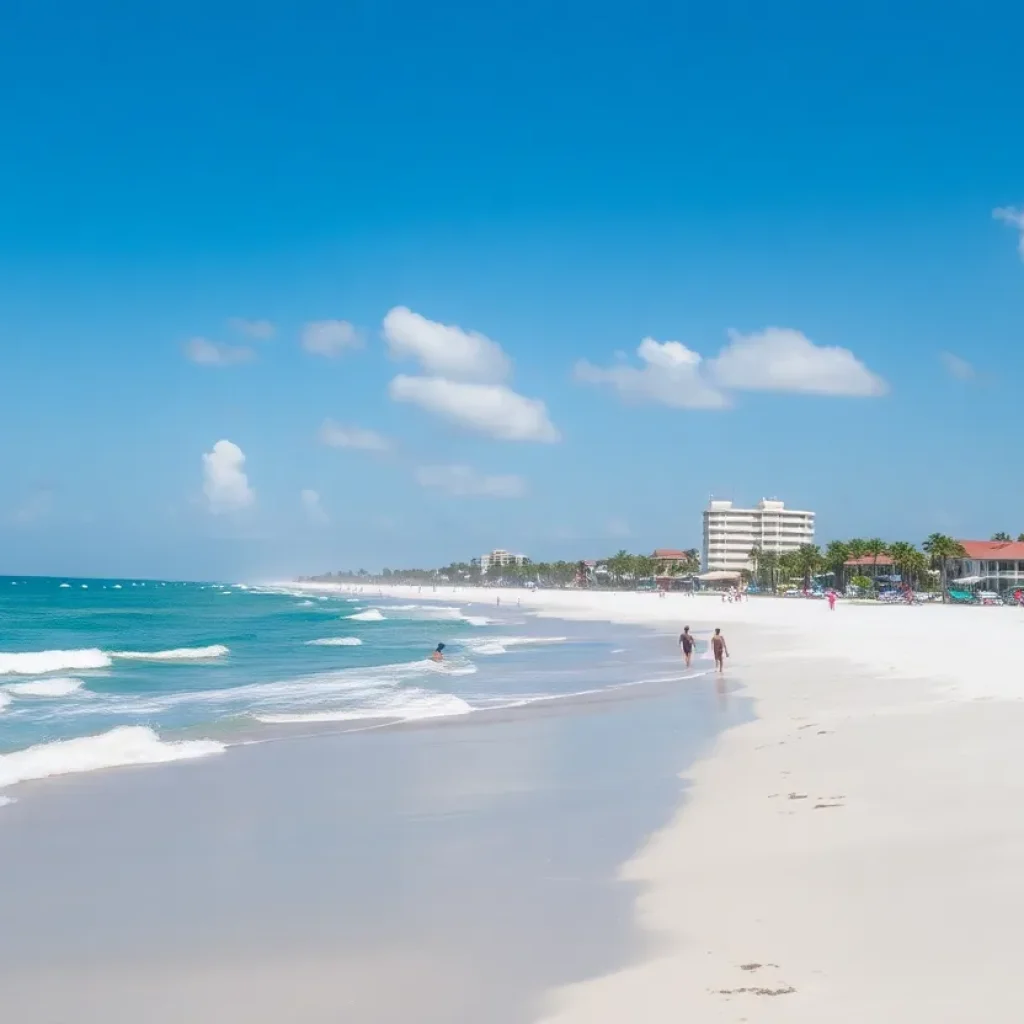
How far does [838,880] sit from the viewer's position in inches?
295

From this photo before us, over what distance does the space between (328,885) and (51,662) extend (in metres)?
31.2

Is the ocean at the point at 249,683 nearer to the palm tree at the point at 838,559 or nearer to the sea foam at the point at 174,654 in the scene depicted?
the sea foam at the point at 174,654

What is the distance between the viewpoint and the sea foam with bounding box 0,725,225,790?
44.8 feet

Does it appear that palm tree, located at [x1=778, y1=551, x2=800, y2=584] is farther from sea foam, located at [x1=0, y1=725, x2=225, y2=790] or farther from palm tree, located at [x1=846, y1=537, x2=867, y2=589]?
sea foam, located at [x1=0, y1=725, x2=225, y2=790]

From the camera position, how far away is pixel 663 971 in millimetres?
5949

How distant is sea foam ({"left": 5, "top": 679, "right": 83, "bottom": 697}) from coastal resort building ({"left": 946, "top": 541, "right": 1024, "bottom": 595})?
9988 centimetres

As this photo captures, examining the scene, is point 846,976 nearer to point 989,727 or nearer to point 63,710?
point 989,727

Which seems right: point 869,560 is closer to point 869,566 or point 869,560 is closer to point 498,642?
point 869,566

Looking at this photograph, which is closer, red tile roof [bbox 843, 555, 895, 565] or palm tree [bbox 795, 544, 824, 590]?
red tile roof [bbox 843, 555, 895, 565]

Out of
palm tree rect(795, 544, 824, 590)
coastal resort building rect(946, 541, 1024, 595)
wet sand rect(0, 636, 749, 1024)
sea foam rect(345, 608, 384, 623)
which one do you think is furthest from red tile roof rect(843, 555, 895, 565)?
wet sand rect(0, 636, 749, 1024)

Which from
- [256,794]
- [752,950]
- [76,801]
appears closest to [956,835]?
[752,950]

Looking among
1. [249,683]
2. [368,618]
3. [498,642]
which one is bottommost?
[368,618]

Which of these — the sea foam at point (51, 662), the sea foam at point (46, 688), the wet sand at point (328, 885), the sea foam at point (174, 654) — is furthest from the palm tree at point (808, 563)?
the wet sand at point (328, 885)

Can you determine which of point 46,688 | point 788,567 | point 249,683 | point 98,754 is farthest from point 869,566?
point 98,754
